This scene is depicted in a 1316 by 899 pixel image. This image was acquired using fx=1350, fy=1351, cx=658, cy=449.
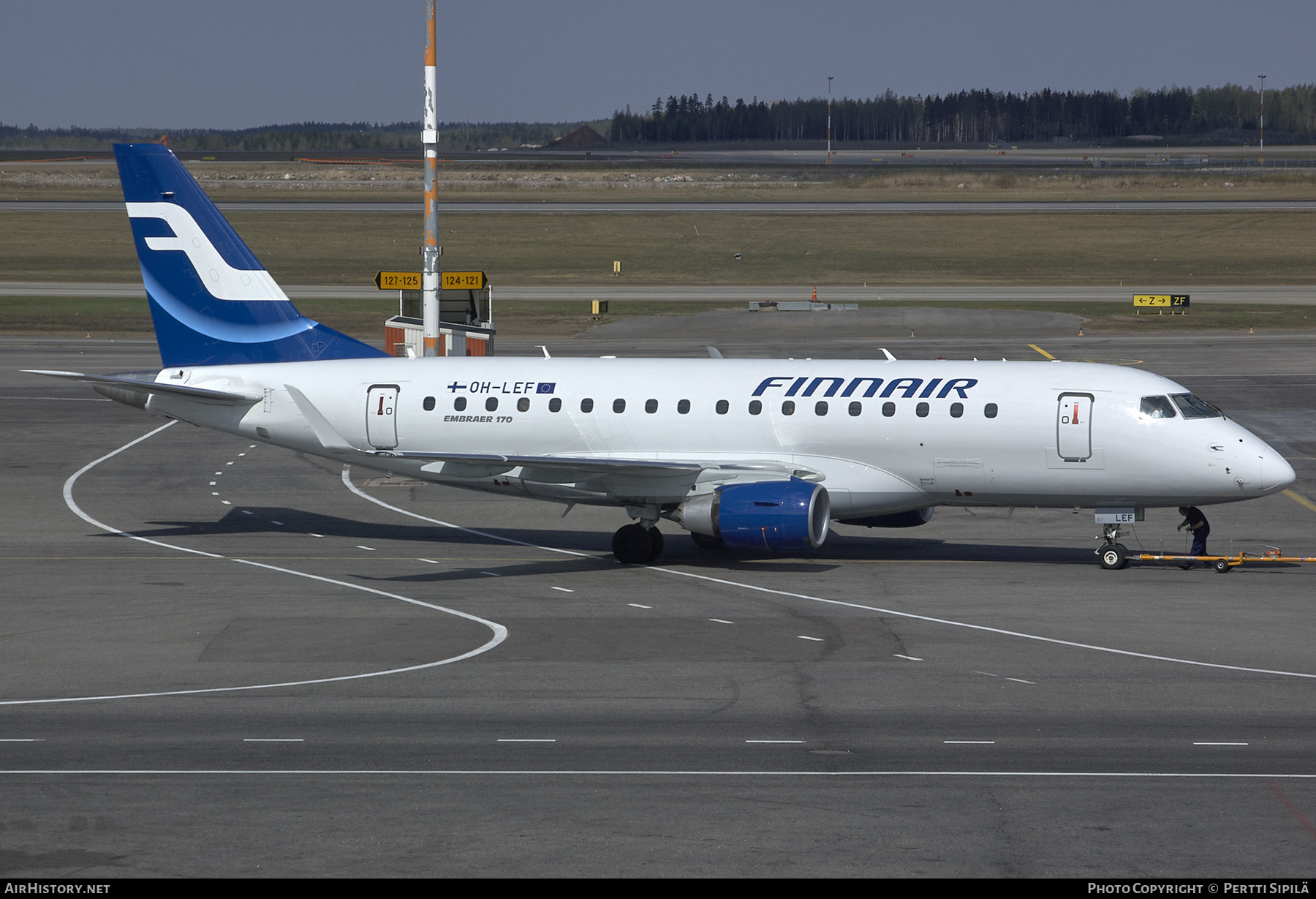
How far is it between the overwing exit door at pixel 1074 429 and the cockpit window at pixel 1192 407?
1969mm

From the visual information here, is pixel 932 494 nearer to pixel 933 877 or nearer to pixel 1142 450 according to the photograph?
pixel 1142 450

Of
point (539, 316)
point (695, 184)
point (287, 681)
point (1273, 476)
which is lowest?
point (287, 681)

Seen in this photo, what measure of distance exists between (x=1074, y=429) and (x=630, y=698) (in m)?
13.7

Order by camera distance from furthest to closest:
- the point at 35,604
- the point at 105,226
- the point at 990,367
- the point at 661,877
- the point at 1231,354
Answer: the point at 105,226, the point at 1231,354, the point at 990,367, the point at 35,604, the point at 661,877

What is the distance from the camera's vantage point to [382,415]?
33094mm

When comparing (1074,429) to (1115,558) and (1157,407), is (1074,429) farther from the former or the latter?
(1115,558)

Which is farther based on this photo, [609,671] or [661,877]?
[609,671]

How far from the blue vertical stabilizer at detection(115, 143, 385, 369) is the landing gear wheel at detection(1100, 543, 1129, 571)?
19.2 m

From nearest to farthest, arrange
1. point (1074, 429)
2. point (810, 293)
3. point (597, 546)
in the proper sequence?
point (1074, 429) → point (597, 546) → point (810, 293)

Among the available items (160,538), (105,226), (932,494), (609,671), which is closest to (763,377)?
(932,494)

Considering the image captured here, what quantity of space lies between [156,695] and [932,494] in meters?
17.5

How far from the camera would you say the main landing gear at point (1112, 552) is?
101ft

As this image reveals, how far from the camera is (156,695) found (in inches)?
842

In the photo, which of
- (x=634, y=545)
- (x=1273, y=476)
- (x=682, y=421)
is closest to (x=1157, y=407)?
(x=1273, y=476)
